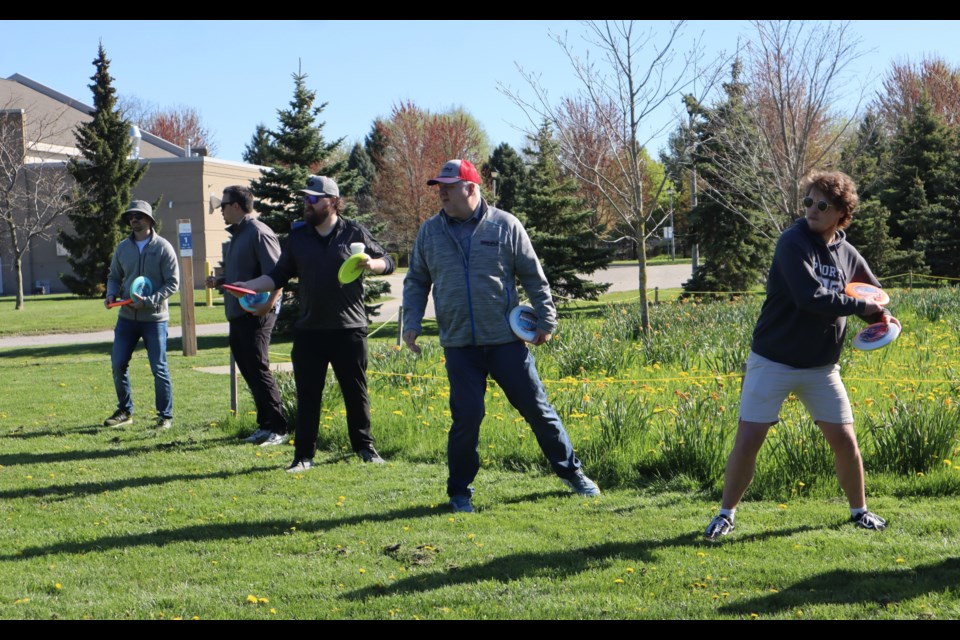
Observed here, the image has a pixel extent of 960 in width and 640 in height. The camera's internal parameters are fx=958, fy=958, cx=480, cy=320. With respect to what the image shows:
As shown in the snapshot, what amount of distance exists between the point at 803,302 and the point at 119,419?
673 centimetres

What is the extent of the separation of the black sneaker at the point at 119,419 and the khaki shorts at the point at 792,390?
245 inches

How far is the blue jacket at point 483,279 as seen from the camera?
551cm

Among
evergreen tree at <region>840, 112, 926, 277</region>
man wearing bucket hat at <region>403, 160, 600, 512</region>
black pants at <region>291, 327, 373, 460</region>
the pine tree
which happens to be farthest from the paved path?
man wearing bucket hat at <region>403, 160, 600, 512</region>

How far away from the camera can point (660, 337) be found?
10805 mm

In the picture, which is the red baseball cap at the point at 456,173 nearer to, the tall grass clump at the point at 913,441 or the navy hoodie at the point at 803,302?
the navy hoodie at the point at 803,302

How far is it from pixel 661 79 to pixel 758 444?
376 inches

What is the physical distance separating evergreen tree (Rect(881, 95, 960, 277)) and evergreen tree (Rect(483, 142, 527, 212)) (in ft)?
83.9

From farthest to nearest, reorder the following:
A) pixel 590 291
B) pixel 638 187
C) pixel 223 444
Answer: pixel 590 291 < pixel 638 187 < pixel 223 444

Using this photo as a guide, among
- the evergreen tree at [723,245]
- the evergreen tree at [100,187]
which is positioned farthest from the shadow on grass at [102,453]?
the evergreen tree at [100,187]

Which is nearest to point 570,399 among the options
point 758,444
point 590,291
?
point 758,444

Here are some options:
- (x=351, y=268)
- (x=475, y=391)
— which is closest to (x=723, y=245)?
(x=351, y=268)

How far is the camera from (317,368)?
6816mm

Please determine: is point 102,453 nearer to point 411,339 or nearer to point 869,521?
point 411,339

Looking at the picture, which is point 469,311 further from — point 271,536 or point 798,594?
point 798,594
